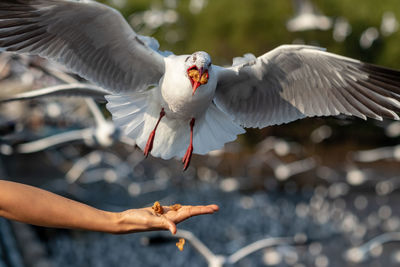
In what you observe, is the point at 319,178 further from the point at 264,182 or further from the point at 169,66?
the point at 169,66

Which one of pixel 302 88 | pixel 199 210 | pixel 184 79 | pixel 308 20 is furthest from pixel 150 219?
pixel 308 20

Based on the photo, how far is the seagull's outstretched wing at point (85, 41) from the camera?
3625 mm

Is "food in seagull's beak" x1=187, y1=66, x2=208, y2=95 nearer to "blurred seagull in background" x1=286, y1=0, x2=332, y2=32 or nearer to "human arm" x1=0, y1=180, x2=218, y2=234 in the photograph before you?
"human arm" x1=0, y1=180, x2=218, y2=234

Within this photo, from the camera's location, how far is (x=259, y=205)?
14.9m

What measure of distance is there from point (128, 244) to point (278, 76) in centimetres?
712

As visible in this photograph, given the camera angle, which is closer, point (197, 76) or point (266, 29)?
point (197, 76)

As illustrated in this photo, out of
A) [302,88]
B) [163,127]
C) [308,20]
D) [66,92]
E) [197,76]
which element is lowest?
[308,20]

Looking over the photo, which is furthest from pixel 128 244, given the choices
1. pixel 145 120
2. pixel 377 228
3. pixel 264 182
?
pixel 264 182

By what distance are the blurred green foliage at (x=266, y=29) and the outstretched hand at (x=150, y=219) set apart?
16.7 m

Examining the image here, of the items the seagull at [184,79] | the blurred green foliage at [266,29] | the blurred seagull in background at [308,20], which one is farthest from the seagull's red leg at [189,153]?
the blurred green foliage at [266,29]

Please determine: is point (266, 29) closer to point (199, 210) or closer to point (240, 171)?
point (240, 171)

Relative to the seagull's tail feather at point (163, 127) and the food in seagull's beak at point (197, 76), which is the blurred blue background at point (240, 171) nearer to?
the seagull's tail feather at point (163, 127)

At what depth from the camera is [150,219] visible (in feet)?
4.88

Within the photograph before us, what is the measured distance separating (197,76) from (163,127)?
85cm
